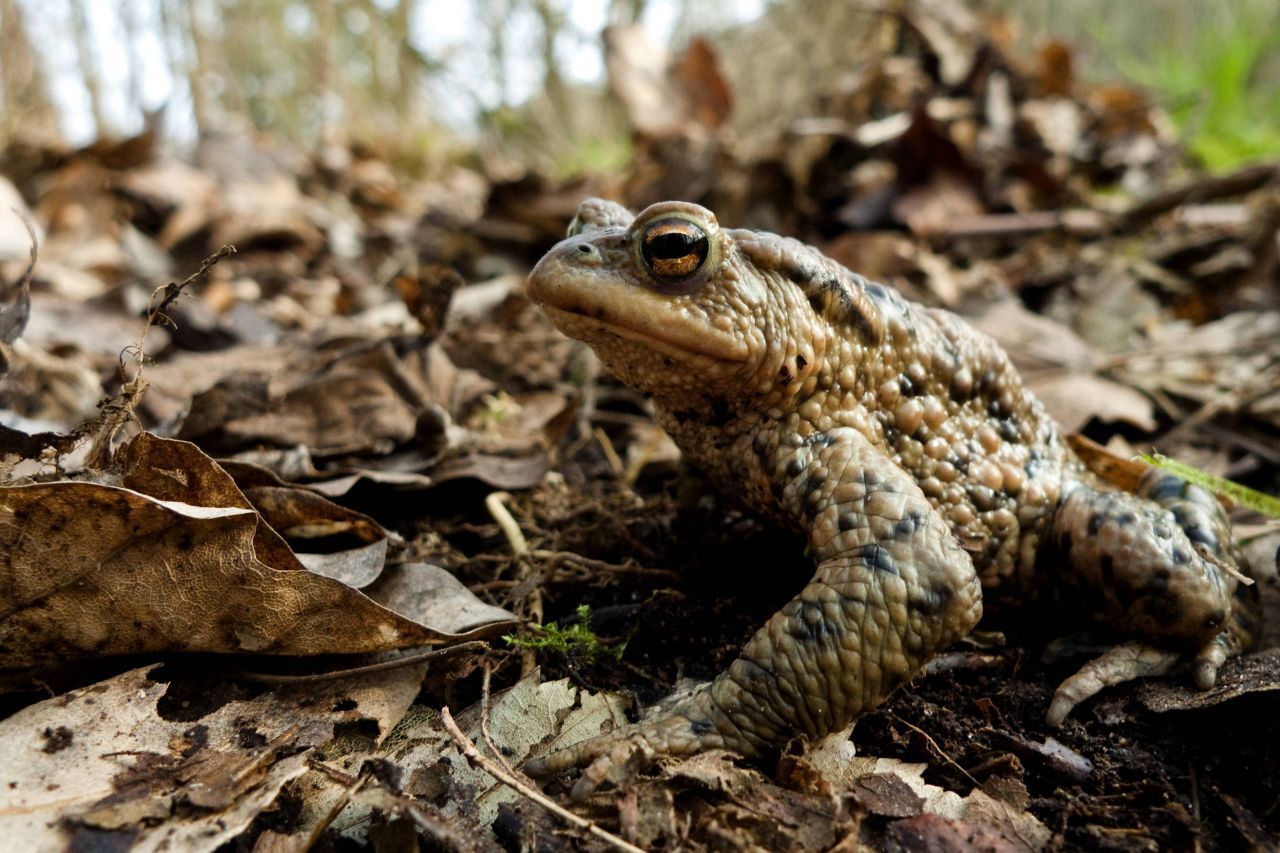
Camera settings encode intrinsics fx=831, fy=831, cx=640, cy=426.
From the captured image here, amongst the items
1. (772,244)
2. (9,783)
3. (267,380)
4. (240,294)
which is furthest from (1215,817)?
(240,294)

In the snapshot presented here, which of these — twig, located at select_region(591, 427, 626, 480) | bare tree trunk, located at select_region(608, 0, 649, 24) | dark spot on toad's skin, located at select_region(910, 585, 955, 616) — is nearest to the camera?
dark spot on toad's skin, located at select_region(910, 585, 955, 616)

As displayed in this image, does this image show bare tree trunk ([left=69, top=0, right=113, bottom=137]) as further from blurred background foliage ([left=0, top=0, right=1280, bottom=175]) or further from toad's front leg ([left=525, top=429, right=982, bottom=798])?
toad's front leg ([left=525, top=429, right=982, bottom=798])

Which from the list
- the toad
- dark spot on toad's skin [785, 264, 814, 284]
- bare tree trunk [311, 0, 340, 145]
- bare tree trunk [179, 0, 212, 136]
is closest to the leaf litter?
the toad

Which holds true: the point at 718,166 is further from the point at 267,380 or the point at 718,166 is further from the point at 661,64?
the point at 267,380

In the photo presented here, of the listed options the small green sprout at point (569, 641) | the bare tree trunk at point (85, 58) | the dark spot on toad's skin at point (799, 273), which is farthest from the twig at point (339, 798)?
the bare tree trunk at point (85, 58)

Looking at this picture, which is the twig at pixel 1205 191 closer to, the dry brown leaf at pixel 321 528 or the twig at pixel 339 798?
the dry brown leaf at pixel 321 528

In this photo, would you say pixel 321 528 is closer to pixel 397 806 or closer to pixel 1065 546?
pixel 397 806
